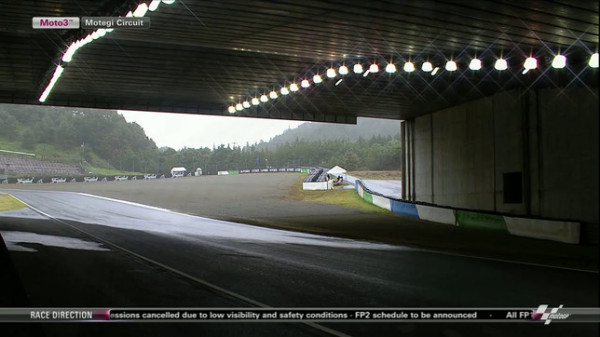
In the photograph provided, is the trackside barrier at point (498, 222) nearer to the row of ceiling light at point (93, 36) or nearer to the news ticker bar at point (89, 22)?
the row of ceiling light at point (93, 36)

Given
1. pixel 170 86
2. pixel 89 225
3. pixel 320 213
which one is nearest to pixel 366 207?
pixel 320 213

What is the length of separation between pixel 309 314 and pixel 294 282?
2.14 metres

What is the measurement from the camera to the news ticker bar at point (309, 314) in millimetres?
5879

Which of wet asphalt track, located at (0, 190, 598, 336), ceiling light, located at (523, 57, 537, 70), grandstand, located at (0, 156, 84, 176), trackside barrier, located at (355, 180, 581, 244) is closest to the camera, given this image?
wet asphalt track, located at (0, 190, 598, 336)

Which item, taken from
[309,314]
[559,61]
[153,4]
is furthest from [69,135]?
[309,314]

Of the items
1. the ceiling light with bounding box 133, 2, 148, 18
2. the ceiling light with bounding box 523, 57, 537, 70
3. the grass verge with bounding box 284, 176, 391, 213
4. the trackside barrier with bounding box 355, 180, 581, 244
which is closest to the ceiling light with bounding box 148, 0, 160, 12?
the ceiling light with bounding box 133, 2, 148, 18

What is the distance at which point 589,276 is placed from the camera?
9.55 m

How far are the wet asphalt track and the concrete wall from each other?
603 centimetres

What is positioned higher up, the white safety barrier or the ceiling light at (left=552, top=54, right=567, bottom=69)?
the ceiling light at (left=552, top=54, right=567, bottom=69)

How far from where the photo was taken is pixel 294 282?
829cm

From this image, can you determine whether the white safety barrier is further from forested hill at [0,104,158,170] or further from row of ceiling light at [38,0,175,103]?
forested hill at [0,104,158,170]

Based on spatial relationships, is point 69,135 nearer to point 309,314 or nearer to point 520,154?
point 520,154

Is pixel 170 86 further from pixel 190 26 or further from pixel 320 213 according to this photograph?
pixel 320 213

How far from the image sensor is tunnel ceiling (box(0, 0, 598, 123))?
1333 cm
